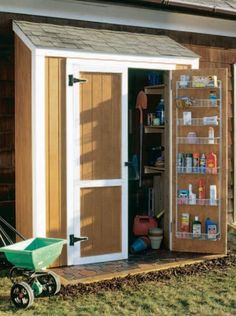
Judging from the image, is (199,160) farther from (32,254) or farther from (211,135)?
(32,254)

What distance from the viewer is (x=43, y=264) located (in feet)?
17.7

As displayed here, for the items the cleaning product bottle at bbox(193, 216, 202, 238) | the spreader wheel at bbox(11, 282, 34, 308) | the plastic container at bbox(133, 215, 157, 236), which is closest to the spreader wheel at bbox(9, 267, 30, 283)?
the spreader wheel at bbox(11, 282, 34, 308)

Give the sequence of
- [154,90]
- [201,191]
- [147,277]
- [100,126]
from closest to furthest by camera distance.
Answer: [147,277]
[100,126]
[201,191]
[154,90]

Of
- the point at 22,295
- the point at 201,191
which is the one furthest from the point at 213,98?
the point at 22,295

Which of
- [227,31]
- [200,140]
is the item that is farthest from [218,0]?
[200,140]

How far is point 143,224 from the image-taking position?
775cm

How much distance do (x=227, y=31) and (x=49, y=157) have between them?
4.05 m

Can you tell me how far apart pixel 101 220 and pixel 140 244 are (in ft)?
2.71

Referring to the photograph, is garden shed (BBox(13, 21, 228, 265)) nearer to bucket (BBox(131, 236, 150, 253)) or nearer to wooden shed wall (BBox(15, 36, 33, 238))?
wooden shed wall (BBox(15, 36, 33, 238))

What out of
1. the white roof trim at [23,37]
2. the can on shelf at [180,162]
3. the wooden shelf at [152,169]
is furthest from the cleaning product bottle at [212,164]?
the white roof trim at [23,37]

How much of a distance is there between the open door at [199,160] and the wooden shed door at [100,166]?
2.34ft

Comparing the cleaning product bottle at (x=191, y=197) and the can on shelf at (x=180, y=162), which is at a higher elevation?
the can on shelf at (x=180, y=162)

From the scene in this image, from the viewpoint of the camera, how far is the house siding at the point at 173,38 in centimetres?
697

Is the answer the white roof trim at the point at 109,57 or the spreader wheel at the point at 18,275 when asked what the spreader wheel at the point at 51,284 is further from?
the white roof trim at the point at 109,57
